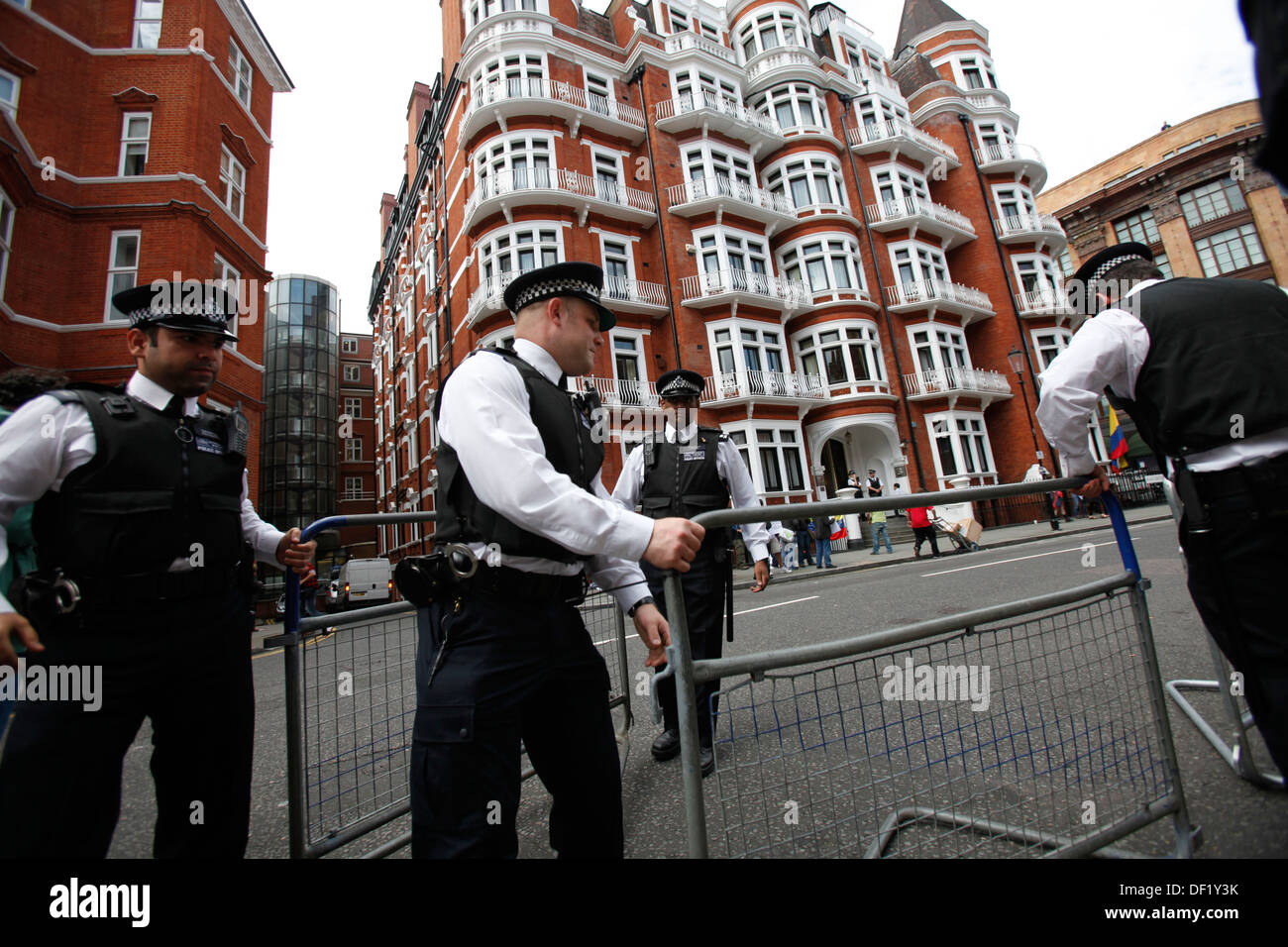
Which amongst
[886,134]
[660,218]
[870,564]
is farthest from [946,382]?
[660,218]

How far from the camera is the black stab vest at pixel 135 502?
1763 mm

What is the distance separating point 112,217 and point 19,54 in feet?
11.8

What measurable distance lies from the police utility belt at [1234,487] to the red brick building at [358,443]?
147ft

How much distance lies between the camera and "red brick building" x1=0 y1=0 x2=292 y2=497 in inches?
467

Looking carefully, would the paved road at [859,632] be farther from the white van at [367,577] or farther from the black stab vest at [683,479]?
the white van at [367,577]

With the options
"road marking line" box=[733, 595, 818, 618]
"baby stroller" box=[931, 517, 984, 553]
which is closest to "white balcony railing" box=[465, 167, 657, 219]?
"baby stroller" box=[931, 517, 984, 553]

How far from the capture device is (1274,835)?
2.07m

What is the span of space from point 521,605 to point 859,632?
5.15 m

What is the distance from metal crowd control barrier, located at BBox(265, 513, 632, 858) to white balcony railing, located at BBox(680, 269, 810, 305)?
1834cm

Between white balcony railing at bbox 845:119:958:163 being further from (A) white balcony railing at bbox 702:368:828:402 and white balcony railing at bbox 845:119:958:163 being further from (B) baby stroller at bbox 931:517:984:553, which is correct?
(B) baby stroller at bbox 931:517:984:553

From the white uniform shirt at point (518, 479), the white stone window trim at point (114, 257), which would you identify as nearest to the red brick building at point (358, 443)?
the white stone window trim at point (114, 257)

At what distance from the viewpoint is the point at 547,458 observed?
1742 millimetres
